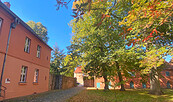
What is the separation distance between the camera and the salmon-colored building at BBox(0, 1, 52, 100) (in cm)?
756

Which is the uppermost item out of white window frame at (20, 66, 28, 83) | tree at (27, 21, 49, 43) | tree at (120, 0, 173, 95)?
tree at (27, 21, 49, 43)

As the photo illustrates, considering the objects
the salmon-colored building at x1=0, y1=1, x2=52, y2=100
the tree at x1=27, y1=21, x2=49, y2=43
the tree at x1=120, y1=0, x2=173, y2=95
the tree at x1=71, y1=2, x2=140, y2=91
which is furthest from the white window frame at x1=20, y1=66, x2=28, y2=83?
the tree at x1=27, y1=21, x2=49, y2=43

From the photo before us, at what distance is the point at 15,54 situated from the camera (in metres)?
8.74

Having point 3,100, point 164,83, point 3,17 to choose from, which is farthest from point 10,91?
point 164,83

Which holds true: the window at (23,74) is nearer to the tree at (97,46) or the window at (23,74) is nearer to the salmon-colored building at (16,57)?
the salmon-colored building at (16,57)

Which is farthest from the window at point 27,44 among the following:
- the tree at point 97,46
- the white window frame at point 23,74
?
the tree at point 97,46

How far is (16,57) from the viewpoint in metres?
8.84

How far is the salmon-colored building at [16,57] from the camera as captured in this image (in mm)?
7562

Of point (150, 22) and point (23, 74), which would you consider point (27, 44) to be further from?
point (150, 22)

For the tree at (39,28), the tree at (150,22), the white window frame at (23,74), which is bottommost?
the white window frame at (23,74)

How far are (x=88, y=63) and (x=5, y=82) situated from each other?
1088 centimetres

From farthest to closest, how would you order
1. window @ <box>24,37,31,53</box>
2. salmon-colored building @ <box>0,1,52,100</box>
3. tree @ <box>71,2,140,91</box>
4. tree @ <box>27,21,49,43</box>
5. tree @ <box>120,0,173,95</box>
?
tree @ <box>27,21,49,43</box>
tree @ <box>71,2,140,91</box>
window @ <box>24,37,31,53</box>
salmon-colored building @ <box>0,1,52,100</box>
tree @ <box>120,0,173,95</box>

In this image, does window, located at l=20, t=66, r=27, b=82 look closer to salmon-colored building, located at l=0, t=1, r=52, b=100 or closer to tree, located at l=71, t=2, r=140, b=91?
salmon-colored building, located at l=0, t=1, r=52, b=100

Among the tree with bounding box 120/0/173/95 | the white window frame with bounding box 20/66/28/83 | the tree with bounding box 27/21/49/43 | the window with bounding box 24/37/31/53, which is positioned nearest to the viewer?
the tree with bounding box 120/0/173/95
